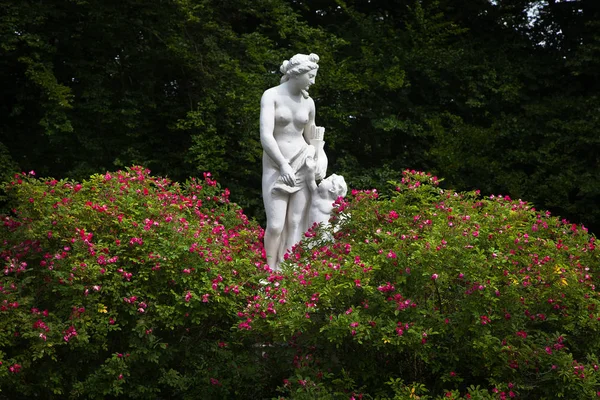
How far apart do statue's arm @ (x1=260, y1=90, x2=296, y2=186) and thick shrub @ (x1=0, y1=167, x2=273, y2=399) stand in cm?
82

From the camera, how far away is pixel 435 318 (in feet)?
19.4

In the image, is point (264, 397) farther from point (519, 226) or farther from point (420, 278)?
point (519, 226)

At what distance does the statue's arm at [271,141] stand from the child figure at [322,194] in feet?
0.52

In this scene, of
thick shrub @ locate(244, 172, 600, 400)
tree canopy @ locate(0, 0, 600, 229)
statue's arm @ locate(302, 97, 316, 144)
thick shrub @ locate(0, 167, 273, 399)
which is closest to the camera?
thick shrub @ locate(244, 172, 600, 400)

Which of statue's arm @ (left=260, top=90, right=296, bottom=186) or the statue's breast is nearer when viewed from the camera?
statue's arm @ (left=260, top=90, right=296, bottom=186)

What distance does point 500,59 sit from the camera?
14242 mm

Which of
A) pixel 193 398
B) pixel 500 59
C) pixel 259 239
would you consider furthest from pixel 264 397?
pixel 500 59

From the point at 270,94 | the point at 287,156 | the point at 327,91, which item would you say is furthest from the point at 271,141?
the point at 327,91

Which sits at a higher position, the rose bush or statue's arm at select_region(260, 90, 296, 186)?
statue's arm at select_region(260, 90, 296, 186)

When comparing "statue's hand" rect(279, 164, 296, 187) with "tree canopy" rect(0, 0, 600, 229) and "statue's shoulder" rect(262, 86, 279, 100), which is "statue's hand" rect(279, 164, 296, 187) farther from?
"tree canopy" rect(0, 0, 600, 229)

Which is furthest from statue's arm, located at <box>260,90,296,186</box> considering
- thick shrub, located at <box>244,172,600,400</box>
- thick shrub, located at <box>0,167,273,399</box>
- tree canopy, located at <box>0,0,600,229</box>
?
tree canopy, located at <box>0,0,600,229</box>

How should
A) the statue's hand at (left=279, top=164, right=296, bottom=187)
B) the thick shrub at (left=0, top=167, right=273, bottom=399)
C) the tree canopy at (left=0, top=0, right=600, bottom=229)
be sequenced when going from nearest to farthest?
the thick shrub at (left=0, top=167, right=273, bottom=399)
the statue's hand at (left=279, top=164, right=296, bottom=187)
the tree canopy at (left=0, top=0, right=600, bottom=229)

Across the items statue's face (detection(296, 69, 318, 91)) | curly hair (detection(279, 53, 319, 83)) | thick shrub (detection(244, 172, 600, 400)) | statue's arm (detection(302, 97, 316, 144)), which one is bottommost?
thick shrub (detection(244, 172, 600, 400))

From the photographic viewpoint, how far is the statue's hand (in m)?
7.62
